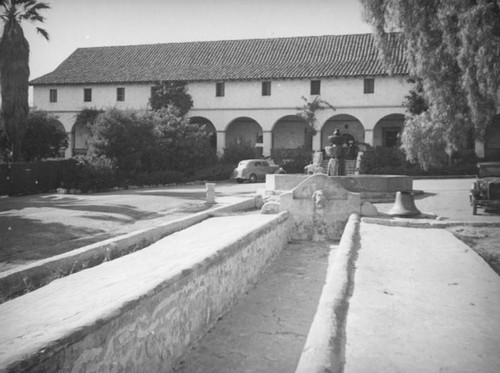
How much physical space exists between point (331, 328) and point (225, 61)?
3256 centimetres

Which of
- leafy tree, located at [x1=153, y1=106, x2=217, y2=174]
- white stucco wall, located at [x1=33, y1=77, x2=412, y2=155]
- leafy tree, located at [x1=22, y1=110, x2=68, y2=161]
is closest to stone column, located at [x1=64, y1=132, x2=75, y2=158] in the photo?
white stucco wall, located at [x1=33, y1=77, x2=412, y2=155]

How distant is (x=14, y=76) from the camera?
21578mm

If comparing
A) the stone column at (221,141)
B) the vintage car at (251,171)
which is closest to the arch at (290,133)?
the stone column at (221,141)

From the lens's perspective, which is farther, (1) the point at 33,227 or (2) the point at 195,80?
(2) the point at 195,80

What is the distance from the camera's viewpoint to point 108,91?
34.5m

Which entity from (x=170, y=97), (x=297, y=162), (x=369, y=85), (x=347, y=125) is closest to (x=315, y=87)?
(x=369, y=85)

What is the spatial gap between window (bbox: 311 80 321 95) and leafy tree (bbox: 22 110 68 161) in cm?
1713

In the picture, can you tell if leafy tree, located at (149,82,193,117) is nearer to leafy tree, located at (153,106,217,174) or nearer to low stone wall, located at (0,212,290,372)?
leafy tree, located at (153,106,217,174)

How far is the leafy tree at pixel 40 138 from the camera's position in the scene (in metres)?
26.2

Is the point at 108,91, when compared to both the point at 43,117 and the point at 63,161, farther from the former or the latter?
the point at 63,161

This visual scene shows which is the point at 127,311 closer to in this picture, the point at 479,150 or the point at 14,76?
the point at 14,76

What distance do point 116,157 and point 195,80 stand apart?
12494 mm

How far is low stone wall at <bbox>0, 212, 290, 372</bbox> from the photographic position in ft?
9.26

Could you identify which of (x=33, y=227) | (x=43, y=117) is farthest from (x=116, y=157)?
(x=33, y=227)
